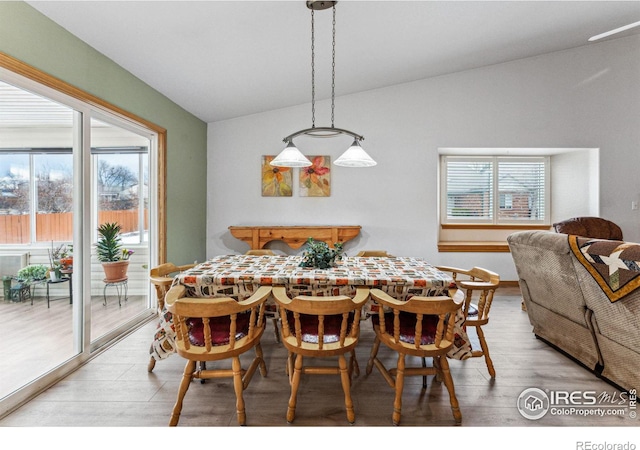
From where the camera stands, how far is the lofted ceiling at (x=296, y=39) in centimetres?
225

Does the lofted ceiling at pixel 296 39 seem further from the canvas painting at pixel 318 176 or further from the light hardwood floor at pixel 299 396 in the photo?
the light hardwood floor at pixel 299 396

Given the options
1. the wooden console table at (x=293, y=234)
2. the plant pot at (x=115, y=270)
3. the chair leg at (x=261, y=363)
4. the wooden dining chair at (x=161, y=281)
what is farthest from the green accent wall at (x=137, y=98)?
the chair leg at (x=261, y=363)

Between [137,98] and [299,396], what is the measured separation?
9.89ft

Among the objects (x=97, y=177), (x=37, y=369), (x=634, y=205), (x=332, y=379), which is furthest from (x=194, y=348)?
(x=634, y=205)

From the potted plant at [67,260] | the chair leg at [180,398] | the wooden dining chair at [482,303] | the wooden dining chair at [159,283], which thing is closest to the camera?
the chair leg at [180,398]

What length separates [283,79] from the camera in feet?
11.8

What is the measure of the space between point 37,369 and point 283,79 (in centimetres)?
346

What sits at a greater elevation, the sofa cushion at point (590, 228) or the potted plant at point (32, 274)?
the sofa cushion at point (590, 228)

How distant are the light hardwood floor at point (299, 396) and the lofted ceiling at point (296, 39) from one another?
2457 mm

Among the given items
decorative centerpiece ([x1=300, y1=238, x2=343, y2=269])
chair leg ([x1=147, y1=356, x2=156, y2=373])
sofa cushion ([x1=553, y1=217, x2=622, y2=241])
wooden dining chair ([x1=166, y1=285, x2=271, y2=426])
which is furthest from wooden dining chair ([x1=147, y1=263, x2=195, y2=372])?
sofa cushion ([x1=553, y1=217, x2=622, y2=241])

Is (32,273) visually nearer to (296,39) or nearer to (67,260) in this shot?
(67,260)
